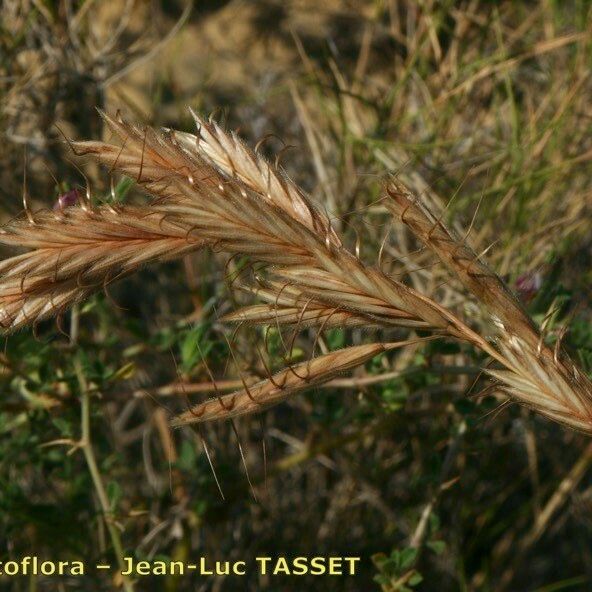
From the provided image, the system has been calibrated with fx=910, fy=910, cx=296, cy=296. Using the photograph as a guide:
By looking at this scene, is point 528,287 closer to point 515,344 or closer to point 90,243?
point 515,344

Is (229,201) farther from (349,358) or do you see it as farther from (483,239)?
(483,239)

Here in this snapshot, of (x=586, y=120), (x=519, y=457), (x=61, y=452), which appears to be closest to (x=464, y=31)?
(x=586, y=120)

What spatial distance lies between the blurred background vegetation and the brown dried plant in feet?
1.66

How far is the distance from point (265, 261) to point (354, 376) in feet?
2.19

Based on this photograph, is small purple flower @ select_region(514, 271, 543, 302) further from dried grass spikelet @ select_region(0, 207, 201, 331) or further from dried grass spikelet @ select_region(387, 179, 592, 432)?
dried grass spikelet @ select_region(0, 207, 201, 331)

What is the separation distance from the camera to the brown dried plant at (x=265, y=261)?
78 cm

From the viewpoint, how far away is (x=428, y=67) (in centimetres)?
199

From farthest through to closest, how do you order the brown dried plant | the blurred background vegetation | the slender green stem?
the blurred background vegetation, the slender green stem, the brown dried plant

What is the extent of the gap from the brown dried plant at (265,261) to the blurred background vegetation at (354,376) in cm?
51

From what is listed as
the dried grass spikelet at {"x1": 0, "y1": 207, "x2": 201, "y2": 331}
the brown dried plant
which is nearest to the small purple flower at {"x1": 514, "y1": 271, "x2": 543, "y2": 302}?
the brown dried plant

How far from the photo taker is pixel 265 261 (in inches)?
31.1

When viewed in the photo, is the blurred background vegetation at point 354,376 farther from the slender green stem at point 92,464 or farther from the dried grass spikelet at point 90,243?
the dried grass spikelet at point 90,243

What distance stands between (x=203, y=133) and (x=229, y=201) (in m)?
0.16

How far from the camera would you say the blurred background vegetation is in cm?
145
